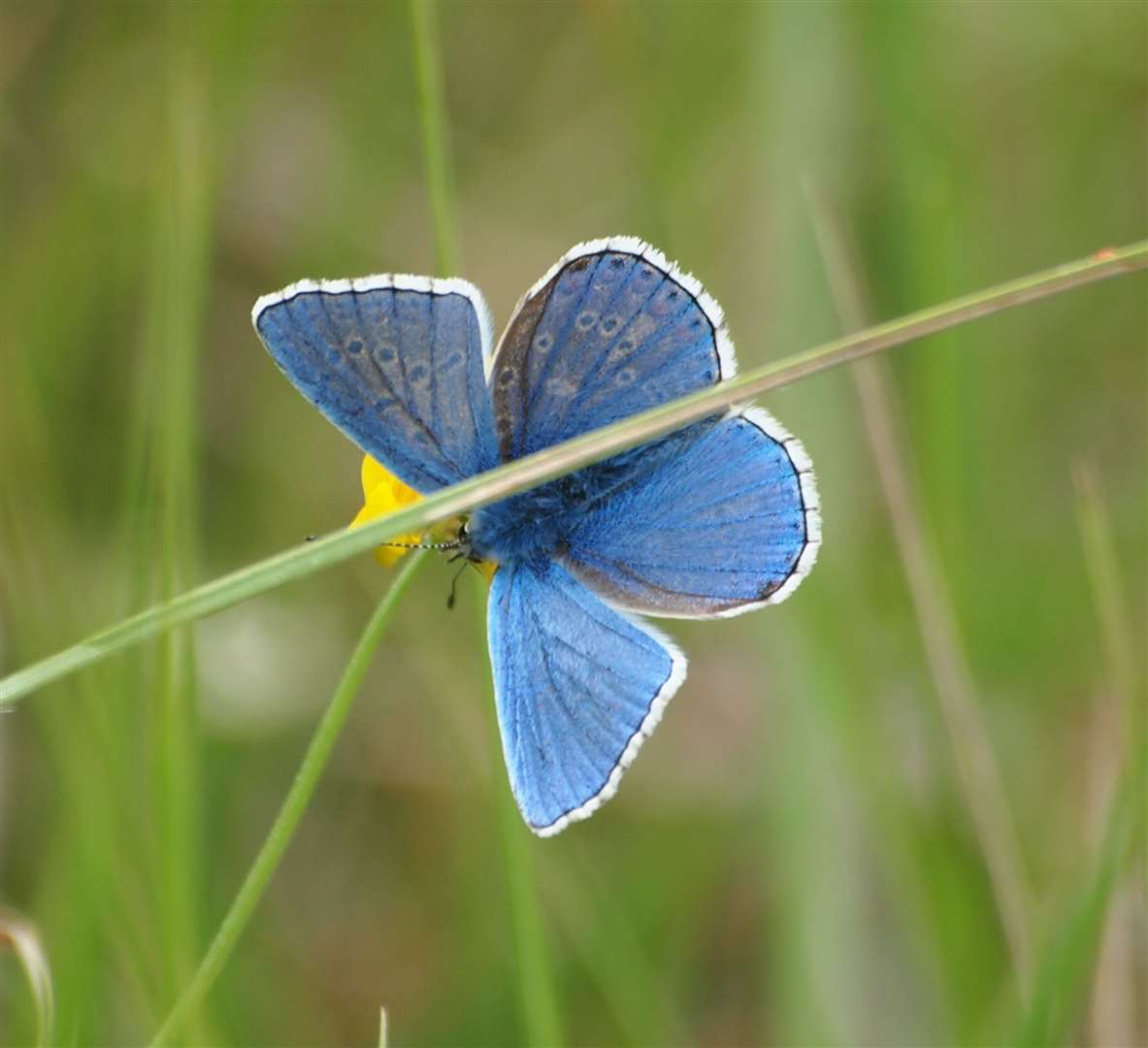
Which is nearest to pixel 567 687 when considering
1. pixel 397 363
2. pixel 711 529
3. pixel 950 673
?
pixel 711 529

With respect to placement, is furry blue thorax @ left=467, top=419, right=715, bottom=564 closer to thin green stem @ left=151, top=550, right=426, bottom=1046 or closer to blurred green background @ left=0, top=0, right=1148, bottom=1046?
blurred green background @ left=0, top=0, right=1148, bottom=1046

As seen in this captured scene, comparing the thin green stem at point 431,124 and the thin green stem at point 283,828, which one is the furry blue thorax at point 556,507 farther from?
the thin green stem at point 283,828

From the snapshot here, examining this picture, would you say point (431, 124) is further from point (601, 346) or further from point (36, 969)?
point (36, 969)

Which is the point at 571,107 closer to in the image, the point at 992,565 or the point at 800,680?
the point at 992,565

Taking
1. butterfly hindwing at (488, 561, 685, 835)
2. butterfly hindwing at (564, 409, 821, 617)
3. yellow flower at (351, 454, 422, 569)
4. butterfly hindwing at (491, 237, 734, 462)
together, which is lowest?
butterfly hindwing at (488, 561, 685, 835)

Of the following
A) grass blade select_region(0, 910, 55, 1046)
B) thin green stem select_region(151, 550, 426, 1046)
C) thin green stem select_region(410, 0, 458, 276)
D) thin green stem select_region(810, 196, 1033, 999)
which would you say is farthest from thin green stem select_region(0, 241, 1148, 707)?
thin green stem select_region(810, 196, 1033, 999)

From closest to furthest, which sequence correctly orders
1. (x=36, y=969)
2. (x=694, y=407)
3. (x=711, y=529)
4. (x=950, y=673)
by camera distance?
(x=694, y=407), (x=36, y=969), (x=711, y=529), (x=950, y=673)
